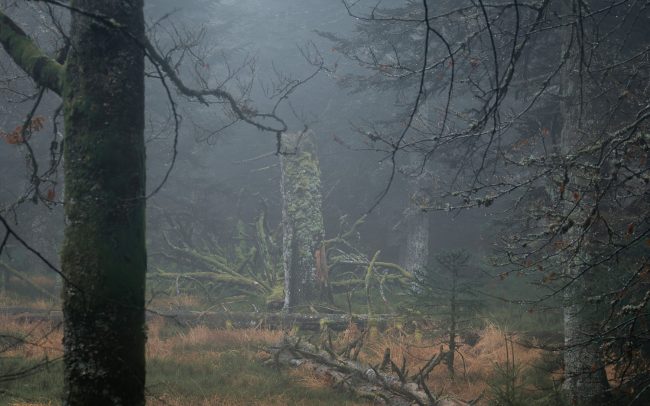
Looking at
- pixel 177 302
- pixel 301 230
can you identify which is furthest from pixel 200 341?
pixel 301 230

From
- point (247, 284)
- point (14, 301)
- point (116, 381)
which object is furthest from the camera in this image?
point (247, 284)

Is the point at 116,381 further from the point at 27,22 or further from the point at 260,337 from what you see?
the point at 27,22

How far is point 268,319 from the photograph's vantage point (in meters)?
11.9

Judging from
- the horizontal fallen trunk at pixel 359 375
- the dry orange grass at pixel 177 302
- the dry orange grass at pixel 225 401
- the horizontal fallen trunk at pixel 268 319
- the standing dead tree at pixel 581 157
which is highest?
the standing dead tree at pixel 581 157

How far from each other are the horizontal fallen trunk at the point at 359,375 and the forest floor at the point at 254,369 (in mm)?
202

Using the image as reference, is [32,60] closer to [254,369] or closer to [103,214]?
[103,214]

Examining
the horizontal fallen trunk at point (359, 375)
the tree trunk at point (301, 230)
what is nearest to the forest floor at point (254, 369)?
the horizontal fallen trunk at point (359, 375)

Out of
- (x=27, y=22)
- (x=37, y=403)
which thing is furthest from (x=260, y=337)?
(x=27, y=22)

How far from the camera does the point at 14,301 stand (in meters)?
13.0

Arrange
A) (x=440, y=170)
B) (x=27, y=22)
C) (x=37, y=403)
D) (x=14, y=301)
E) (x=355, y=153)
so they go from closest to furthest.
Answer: (x=37, y=403), (x=14, y=301), (x=27, y=22), (x=440, y=170), (x=355, y=153)

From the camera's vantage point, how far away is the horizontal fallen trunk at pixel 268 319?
1130 centimetres

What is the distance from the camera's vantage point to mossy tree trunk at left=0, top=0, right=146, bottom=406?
317cm

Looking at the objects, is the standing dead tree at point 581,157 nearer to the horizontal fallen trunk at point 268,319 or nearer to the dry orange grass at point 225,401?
the dry orange grass at point 225,401

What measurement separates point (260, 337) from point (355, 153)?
14843mm
